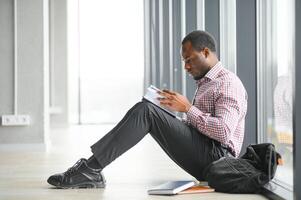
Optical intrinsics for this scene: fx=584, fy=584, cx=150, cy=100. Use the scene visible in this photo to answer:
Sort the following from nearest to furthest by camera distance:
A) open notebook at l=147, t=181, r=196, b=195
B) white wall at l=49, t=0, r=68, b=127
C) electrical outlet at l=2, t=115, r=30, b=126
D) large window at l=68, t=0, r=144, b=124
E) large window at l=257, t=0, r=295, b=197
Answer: open notebook at l=147, t=181, r=196, b=195 < large window at l=257, t=0, r=295, b=197 < electrical outlet at l=2, t=115, r=30, b=126 < white wall at l=49, t=0, r=68, b=127 < large window at l=68, t=0, r=144, b=124

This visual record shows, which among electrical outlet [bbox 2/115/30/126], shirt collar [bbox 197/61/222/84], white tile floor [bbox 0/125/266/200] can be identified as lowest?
white tile floor [bbox 0/125/266/200]

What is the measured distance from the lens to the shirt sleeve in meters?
3.12

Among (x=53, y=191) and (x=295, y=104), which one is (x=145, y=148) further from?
(x=295, y=104)

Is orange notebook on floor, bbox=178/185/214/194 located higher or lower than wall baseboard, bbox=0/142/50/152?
higher

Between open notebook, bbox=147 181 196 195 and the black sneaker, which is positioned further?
the black sneaker

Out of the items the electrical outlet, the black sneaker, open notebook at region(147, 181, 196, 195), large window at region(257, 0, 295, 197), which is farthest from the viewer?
the electrical outlet

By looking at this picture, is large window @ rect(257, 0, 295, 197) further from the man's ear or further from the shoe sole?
the shoe sole

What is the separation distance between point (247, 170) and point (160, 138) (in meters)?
0.52

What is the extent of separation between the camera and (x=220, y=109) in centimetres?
315

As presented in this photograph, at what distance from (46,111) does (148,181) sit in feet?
8.93

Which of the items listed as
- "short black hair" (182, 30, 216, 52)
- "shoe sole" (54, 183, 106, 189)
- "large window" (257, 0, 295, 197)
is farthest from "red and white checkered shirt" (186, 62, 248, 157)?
"shoe sole" (54, 183, 106, 189)

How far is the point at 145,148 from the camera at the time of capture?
669 centimetres

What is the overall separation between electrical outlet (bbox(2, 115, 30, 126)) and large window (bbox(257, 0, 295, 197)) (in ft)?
9.58

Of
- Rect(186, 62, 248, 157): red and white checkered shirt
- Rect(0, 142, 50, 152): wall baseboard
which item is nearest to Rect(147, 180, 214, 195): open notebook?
Rect(186, 62, 248, 157): red and white checkered shirt
